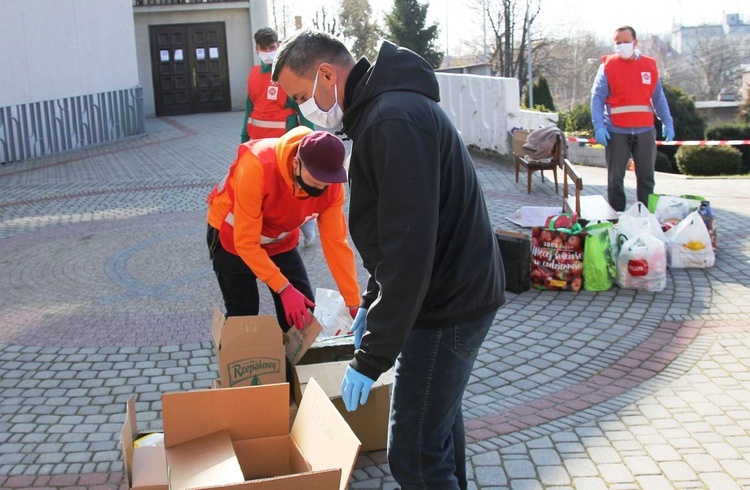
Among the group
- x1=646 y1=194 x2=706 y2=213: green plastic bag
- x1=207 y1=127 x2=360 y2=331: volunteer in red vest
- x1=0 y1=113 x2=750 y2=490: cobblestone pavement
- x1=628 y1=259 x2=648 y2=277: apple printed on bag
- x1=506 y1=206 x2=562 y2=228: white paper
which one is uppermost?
x1=207 y1=127 x2=360 y2=331: volunteer in red vest

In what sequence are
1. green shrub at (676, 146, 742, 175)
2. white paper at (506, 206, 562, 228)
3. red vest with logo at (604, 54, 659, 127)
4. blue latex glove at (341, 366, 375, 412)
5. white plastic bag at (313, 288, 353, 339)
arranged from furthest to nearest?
green shrub at (676, 146, 742, 175) < white paper at (506, 206, 562, 228) < red vest with logo at (604, 54, 659, 127) < white plastic bag at (313, 288, 353, 339) < blue latex glove at (341, 366, 375, 412)

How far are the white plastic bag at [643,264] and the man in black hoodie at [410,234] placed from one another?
413cm

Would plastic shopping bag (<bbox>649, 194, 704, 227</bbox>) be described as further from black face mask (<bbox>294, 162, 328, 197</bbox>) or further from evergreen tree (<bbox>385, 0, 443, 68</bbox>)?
evergreen tree (<bbox>385, 0, 443, 68</bbox>)

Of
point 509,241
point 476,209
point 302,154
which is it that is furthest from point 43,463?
point 509,241

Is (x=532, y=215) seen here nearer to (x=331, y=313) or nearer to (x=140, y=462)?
(x=331, y=313)

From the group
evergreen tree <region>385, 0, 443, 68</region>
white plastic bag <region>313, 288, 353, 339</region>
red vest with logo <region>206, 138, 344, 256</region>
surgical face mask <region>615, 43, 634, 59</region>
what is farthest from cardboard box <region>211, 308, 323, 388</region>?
evergreen tree <region>385, 0, 443, 68</region>

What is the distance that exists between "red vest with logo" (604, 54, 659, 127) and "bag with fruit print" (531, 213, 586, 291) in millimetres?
2244

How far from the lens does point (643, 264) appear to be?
673cm

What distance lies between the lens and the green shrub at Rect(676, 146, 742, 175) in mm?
20781

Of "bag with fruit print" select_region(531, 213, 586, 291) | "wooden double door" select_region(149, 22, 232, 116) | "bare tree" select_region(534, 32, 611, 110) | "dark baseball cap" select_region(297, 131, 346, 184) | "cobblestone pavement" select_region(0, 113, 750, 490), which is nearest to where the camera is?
"dark baseball cap" select_region(297, 131, 346, 184)

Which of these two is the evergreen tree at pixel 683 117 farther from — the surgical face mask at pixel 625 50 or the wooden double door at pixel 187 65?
the surgical face mask at pixel 625 50

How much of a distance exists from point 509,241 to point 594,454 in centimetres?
302

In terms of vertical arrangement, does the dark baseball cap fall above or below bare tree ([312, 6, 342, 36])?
below

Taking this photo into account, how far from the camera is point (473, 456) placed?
417 centimetres
